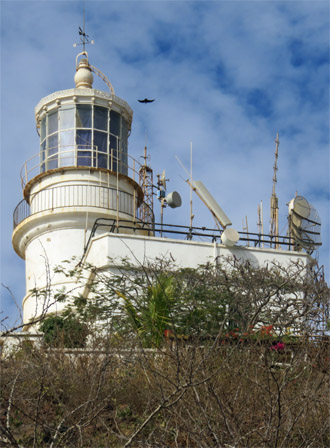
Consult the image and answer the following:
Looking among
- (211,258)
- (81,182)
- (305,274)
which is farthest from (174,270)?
(81,182)

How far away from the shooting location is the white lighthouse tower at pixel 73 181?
70.0 feet

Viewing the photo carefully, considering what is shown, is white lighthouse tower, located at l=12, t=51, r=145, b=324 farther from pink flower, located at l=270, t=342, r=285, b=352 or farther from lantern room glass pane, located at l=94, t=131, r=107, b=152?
pink flower, located at l=270, t=342, r=285, b=352

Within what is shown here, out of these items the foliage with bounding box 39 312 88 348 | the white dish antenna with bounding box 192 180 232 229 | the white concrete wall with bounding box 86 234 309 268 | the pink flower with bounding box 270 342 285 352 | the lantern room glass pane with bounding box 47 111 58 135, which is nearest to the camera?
the pink flower with bounding box 270 342 285 352

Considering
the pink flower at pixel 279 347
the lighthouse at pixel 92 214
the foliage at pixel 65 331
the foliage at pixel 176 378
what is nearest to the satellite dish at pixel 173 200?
the lighthouse at pixel 92 214

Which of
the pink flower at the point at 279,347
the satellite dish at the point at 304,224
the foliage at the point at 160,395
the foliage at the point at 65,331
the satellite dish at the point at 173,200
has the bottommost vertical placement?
the foliage at the point at 160,395

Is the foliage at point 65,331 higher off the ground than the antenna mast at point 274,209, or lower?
lower

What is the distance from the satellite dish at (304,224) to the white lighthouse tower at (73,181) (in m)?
4.30

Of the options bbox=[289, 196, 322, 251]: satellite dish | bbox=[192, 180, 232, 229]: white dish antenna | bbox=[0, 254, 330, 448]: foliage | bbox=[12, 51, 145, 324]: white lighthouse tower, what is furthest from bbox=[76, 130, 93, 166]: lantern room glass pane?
bbox=[0, 254, 330, 448]: foliage

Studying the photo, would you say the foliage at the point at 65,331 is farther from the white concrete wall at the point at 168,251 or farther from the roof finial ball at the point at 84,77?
the roof finial ball at the point at 84,77

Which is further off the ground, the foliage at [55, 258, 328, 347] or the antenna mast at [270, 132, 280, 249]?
the antenna mast at [270, 132, 280, 249]

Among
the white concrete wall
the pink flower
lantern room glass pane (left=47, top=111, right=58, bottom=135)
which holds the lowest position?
the pink flower

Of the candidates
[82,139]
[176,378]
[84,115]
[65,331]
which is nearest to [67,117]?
[84,115]

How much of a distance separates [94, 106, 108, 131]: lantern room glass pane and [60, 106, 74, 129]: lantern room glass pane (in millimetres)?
695

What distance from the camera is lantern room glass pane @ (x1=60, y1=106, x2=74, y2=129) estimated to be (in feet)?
74.8
